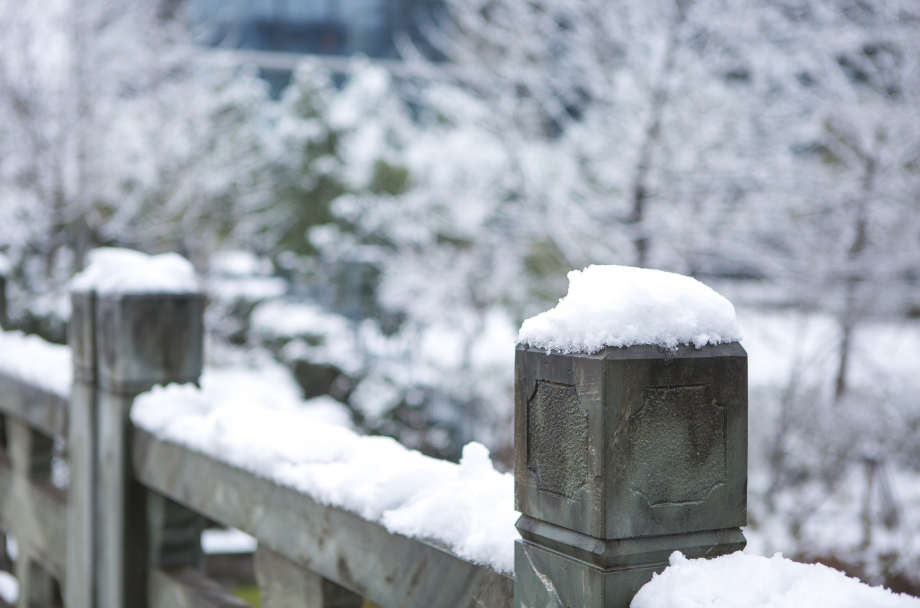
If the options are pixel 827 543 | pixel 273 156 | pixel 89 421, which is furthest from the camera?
pixel 273 156

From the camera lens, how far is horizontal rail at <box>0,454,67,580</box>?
3.21 meters

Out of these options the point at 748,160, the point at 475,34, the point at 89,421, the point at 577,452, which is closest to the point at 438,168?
the point at 475,34

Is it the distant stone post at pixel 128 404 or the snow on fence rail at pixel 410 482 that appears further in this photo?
the distant stone post at pixel 128 404

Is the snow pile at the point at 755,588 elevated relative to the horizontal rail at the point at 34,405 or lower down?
elevated

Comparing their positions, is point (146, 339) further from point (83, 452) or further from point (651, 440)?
point (651, 440)

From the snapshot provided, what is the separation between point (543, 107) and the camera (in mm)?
7762

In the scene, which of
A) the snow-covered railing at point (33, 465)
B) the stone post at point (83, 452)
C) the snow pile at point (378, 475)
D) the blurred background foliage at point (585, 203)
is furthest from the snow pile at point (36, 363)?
the blurred background foliage at point (585, 203)

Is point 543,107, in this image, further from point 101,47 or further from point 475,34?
point 101,47

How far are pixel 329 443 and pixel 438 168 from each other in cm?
1073

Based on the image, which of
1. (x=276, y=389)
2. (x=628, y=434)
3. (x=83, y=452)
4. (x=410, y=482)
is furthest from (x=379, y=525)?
(x=276, y=389)

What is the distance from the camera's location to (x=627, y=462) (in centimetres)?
109

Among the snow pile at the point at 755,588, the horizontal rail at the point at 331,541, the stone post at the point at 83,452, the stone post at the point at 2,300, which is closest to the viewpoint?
the snow pile at the point at 755,588

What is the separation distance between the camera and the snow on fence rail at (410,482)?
3.62 feet

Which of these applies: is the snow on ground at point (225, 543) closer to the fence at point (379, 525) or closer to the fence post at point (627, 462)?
the fence at point (379, 525)
